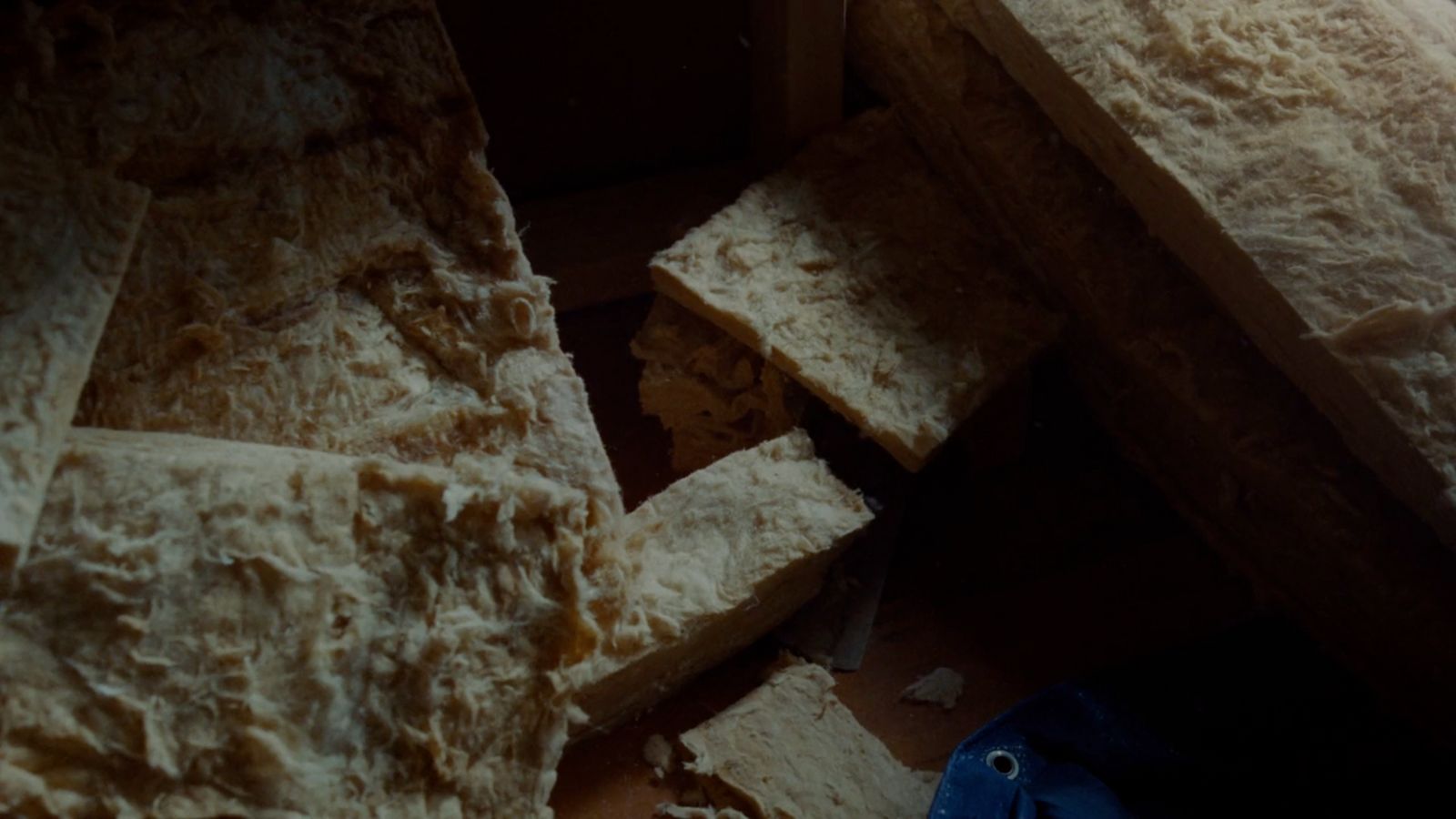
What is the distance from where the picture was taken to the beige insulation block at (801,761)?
2211 mm

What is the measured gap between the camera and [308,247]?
208cm

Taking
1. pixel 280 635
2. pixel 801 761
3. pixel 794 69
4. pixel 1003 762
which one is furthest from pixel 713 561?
pixel 794 69

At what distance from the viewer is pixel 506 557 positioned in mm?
1843

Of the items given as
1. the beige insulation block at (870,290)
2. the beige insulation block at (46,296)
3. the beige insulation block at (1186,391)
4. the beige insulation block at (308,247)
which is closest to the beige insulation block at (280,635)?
the beige insulation block at (46,296)

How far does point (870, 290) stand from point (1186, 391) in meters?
0.64

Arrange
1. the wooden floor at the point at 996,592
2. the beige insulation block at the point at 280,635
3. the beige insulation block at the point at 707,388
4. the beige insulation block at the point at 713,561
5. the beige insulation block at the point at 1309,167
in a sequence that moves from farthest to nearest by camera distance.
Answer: the beige insulation block at the point at 707,388 → the wooden floor at the point at 996,592 → the beige insulation block at the point at 713,561 → the beige insulation block at the point at 1309,167 → the beige insulation block at the point at 280,635

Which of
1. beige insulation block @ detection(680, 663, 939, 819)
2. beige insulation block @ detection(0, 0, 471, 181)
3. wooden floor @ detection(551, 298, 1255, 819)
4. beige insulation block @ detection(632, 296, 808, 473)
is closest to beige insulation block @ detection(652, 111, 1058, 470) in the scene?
beige insulation block @ detection(632, 296, 808, 473)

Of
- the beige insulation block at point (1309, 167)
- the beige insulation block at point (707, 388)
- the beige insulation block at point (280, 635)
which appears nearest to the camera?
the beige insulation block at point (280, 635)

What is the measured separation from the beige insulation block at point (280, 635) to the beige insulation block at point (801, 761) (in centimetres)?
50

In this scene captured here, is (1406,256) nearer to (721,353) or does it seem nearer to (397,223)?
(721,353)

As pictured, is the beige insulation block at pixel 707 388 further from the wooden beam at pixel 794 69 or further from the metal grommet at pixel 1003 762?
the metal grommet at pixel 1003 762

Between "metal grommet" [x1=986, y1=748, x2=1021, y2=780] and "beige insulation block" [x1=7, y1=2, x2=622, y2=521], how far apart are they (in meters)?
0.84

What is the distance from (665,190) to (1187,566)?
1468 mm

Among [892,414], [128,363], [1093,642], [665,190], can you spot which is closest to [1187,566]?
[1093,642]
